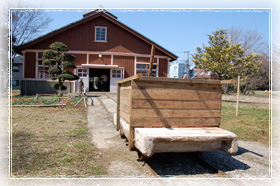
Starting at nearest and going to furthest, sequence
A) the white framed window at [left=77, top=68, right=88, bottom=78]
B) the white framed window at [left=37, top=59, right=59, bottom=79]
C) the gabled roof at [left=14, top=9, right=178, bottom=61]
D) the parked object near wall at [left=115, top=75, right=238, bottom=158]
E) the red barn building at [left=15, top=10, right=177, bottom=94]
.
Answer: the parked object near wall at [left=115, top=75, right=238, bottom=158] < the gabled roof at [left=14, top=9, right=178, bottom=61] < the red barn building at [left=15, top=10, right=177, bottom=94] < the white framed window at [left=37, top=59, right=59, bottom=79] < the white framed window at [left=77, top=68, right=88, bottom=78]

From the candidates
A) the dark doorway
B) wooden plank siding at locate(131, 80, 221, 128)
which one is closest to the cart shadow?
wooden plank siding at locate(131, 80, 221, 128)

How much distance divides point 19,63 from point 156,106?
1694 inches

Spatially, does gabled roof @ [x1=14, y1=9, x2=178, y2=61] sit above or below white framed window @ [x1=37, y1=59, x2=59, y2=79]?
above

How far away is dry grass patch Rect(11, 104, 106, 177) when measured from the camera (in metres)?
3.62

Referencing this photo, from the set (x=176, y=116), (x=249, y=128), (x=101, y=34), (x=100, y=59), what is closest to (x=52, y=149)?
(x=176, y=116)

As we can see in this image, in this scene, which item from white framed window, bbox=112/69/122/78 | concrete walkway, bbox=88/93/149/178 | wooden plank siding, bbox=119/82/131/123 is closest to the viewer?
concrete walkway, bbox=88/93/149/178

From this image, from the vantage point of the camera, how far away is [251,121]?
336 inches

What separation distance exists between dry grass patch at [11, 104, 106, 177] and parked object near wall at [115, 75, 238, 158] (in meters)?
1.02

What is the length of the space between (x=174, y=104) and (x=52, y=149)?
2.68 metres

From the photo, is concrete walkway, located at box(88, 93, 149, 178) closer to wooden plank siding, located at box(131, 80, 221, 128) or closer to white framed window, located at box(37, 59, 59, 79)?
wooden plank siding, located at box(131, 80, 221, 128)

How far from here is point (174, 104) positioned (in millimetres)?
3887

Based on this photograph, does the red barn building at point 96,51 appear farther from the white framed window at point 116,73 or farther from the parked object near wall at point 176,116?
the parked object near wall at point 176,116

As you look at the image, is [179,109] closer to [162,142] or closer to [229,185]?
[162,142]

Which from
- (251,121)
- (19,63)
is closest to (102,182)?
(251,121)
